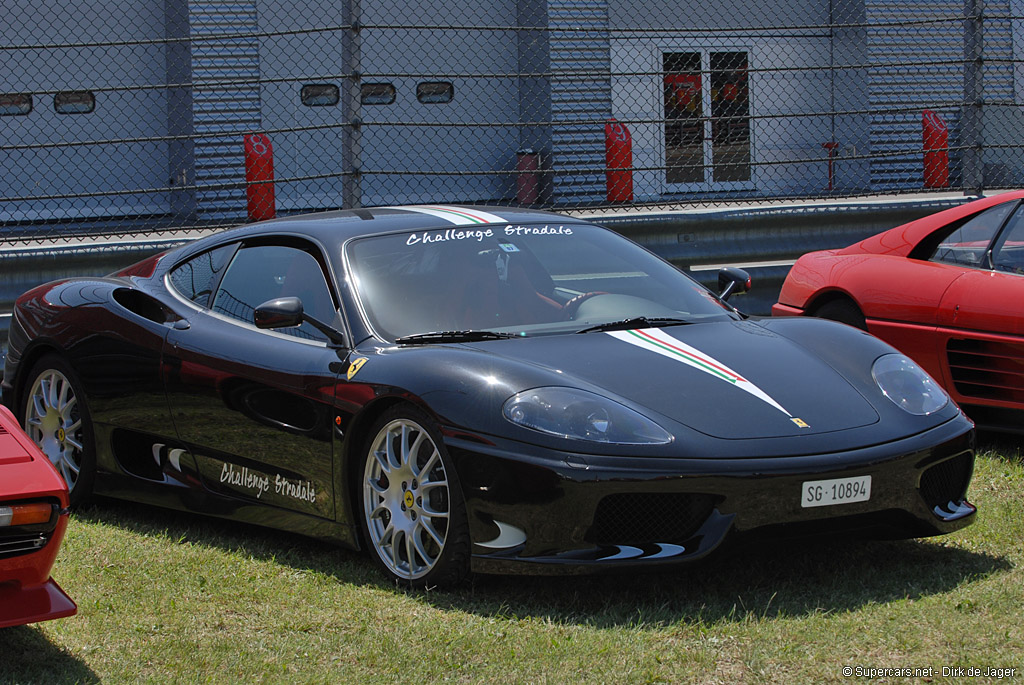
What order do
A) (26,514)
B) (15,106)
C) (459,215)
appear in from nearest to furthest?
(26,514)
(459,215)
(15,106)

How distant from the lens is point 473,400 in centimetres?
364

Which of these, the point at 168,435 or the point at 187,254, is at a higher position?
the point at 187,254

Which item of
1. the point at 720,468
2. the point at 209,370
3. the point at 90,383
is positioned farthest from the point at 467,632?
the point at 90,383

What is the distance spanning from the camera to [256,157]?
12.7 metres

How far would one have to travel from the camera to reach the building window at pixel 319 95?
14594 mm

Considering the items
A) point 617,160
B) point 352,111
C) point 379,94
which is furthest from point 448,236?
point 379,94

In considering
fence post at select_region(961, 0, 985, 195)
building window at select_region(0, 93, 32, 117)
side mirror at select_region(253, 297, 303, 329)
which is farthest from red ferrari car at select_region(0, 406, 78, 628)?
building window at select_region(0, 93, 32, 117)

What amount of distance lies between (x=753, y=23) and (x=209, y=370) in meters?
13.9

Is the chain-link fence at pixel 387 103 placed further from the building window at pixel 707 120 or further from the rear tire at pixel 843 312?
the rear tire at pixel 843 312

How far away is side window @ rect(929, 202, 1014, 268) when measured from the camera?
5.79m

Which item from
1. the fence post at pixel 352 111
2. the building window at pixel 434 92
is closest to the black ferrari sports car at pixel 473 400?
the fence post at pixel 352 111

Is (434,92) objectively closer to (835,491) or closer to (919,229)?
(919,229)

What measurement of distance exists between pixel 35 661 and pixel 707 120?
18.9 ft

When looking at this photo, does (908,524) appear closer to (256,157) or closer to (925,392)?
(925,392)
